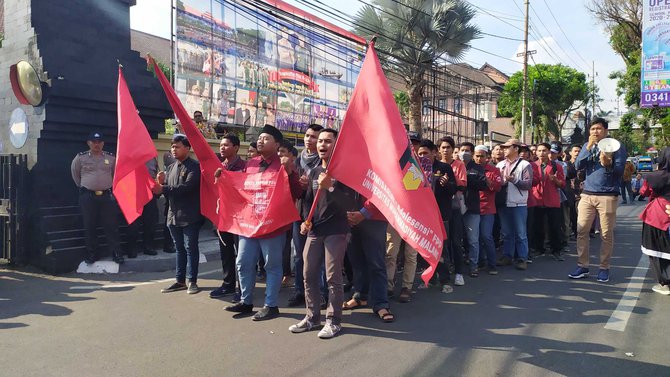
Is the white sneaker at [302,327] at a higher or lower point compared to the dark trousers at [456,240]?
lower

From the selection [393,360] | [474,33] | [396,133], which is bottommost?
[393,360]

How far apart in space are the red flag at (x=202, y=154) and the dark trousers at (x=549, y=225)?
549 cm

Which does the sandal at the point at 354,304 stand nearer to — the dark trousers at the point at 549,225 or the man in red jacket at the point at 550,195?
the man in red jacket at the point at 550,195

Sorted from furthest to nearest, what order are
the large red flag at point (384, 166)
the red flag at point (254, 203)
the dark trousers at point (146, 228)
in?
the dark trousers at point (146, 228) → the red flag at point (254, 203) → the large red flag at point (384, 166)

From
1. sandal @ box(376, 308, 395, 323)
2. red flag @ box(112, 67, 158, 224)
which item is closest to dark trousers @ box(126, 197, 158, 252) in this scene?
red flag @ box(112, 67, 158, 224)

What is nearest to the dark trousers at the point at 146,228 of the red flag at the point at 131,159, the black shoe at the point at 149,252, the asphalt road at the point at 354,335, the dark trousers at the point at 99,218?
the black shoe at the point at 149,252

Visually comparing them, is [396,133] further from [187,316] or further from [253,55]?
[253,55]

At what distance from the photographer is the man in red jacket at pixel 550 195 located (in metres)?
7.86

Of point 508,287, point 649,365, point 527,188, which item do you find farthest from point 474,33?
point 649,365

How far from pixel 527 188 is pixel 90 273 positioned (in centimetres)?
628

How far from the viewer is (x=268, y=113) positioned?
15.6 meters

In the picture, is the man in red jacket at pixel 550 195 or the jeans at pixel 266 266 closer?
the jeans at pixel 266 266

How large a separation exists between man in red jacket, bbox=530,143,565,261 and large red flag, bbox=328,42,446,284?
15.2 ft

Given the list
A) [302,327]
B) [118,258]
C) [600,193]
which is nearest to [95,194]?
[118,258]
